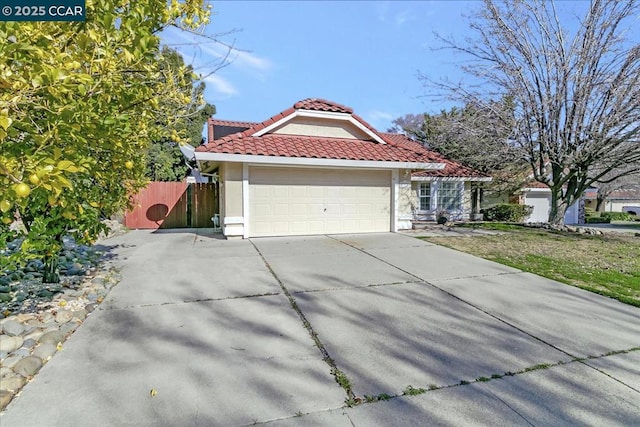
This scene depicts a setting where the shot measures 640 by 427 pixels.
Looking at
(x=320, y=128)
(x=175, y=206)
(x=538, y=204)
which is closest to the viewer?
(x=320, y=128)

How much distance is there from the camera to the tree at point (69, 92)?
2.07 m

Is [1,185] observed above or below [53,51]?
below

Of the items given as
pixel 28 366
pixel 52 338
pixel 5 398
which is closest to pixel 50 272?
pixel 52 338

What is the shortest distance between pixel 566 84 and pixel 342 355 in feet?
41.8

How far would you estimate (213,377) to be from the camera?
274 centimetres

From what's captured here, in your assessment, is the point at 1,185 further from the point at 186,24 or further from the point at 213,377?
the point at 186,24

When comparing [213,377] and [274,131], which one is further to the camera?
[274,131]

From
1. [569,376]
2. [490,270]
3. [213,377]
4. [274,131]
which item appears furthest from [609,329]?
[274,131]

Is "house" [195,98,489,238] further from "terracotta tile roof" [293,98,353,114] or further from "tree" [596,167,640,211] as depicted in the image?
"tree" [596,167,640,211]

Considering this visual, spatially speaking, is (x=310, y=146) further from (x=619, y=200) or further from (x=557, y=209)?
(x=619, y=200)

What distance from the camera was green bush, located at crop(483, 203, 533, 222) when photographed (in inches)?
710

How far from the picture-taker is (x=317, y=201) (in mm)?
10383

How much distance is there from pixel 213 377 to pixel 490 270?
556 cm

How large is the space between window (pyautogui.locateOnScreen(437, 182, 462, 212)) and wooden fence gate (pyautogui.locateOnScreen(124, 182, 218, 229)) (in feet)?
36.1
